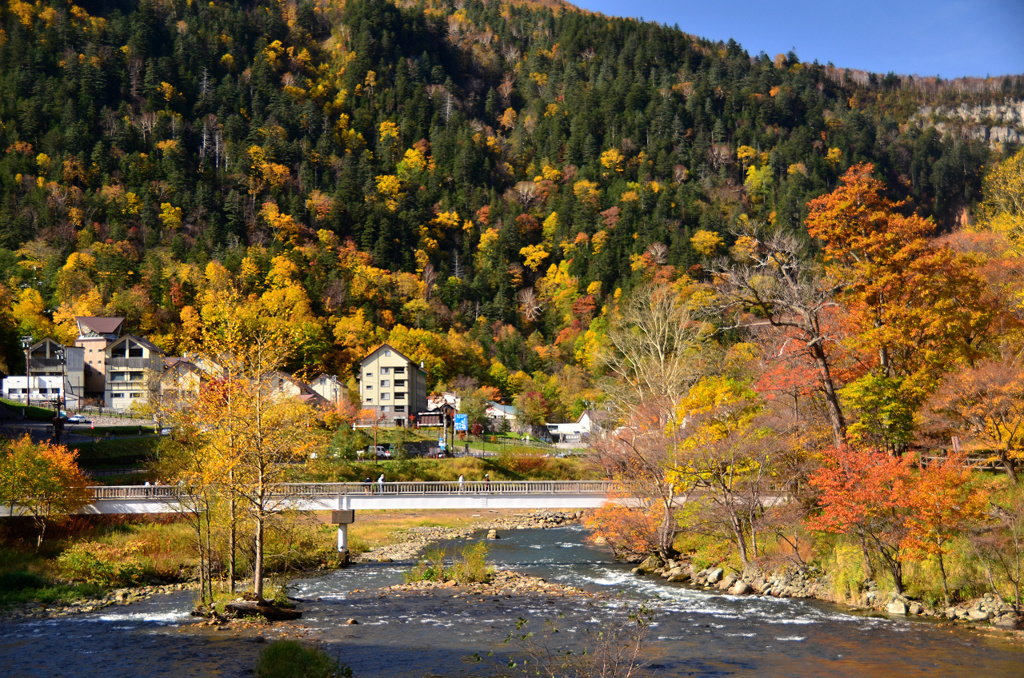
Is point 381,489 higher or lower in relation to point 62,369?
lower

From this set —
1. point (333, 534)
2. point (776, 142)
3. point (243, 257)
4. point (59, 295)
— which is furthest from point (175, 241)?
point (776, 142)

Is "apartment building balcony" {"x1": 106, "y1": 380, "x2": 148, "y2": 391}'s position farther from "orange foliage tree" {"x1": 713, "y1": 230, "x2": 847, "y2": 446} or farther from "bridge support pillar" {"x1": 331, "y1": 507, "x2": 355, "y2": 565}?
"orange foliage tree" {"x1": 713, "y1": 230, "x2": 847, "y2": 446}

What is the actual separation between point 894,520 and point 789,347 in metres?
15.6

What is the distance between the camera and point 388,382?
107438 mm

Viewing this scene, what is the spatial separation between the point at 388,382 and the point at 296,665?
88.1 metres

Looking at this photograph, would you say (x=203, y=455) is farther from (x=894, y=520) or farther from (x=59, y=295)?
(x=59, y=295)

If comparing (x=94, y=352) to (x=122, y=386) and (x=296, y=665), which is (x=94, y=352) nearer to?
(x=122, y=386)

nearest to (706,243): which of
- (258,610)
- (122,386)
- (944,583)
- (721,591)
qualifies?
(122,386)

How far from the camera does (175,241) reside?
14088 cm

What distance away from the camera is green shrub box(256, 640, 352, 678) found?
1981 centimetres

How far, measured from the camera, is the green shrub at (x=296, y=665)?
19.8 m

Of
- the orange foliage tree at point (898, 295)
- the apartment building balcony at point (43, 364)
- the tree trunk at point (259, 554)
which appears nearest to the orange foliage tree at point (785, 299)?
the orange foliage tree at point (898, 295)

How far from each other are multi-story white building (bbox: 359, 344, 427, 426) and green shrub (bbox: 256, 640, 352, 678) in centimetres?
8525

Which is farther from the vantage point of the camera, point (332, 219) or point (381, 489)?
point (332, 219)
